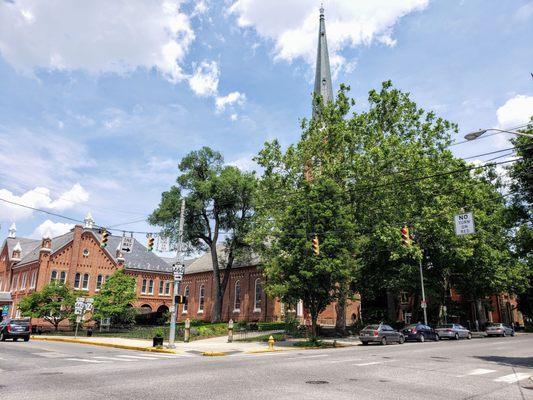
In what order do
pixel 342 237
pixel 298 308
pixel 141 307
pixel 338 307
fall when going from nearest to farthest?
pixel 342 237, pixel 338 307, pixel 298 308, pixel 141 307

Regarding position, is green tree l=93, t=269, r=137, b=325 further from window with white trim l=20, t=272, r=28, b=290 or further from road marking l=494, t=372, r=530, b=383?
road marking l=494, t=372, r=530, b=383

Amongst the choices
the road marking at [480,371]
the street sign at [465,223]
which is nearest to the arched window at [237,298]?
the street sign at [465,223]

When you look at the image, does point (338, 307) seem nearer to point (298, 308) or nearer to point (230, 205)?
point (298, 308)

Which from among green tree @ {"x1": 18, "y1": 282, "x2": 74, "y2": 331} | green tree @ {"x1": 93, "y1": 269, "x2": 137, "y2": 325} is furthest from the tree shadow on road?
green tree @ {"x1": 18, "y1": 282, "x2": 74, "y2": 331}

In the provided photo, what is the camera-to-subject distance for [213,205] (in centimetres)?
4975

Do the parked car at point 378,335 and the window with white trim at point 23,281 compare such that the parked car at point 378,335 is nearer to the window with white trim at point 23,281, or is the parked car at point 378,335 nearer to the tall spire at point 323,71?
the tall spire at point 323,71

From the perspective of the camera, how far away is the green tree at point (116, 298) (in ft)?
131

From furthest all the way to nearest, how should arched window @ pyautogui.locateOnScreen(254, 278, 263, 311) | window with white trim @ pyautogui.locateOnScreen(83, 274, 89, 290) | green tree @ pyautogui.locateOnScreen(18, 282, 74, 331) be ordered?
window with white trim @ pyautogui.locateOnScreen(83, 274, 89, 290), arched window @ pyautogui.locateOnScreen(254, 278, 263, 311), green tree @ pyautogui.locateOnScreen(18, 282, 74, 331)

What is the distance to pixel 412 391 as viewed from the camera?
9.80 metres

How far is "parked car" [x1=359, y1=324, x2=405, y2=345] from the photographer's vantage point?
28.6 metres

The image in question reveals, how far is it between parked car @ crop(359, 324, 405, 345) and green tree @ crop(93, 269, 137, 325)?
2311 cm

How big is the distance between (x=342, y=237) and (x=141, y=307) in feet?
130

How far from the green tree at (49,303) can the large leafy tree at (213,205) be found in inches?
473

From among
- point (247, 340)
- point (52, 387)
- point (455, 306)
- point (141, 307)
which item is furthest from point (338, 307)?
point (141, 307)
